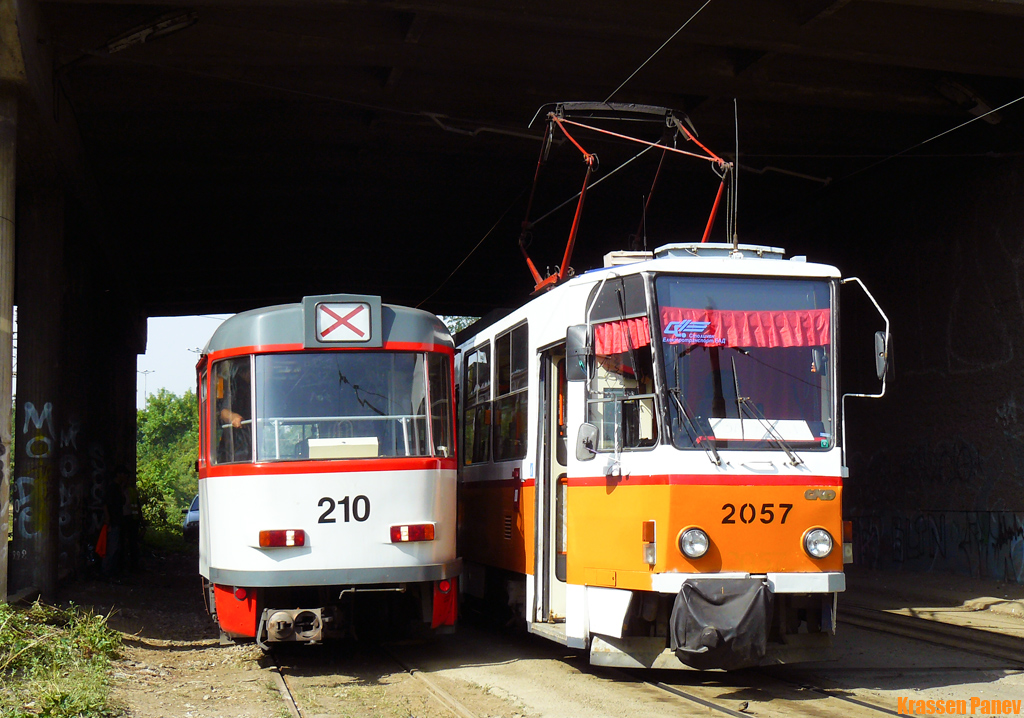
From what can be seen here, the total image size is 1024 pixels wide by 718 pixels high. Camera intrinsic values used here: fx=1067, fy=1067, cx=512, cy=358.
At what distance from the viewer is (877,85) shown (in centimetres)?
A: 1609

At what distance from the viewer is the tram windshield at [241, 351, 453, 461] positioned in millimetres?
9195

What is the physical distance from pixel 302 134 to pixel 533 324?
974 cm

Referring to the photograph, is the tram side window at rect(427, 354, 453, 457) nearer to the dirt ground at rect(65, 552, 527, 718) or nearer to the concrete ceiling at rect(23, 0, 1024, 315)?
the dirt ground at rect(65, 552, 527, 718)

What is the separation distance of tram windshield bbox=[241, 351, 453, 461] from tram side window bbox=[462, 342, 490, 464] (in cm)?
192

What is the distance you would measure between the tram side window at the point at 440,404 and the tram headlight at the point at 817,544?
329 cm

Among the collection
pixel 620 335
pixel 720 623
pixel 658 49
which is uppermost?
pixel 658 49

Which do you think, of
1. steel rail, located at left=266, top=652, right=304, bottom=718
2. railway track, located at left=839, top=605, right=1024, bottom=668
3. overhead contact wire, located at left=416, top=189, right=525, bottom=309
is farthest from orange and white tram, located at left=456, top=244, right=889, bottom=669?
overhead contact wire, located at left=416, top=189, right=525, bottom=309

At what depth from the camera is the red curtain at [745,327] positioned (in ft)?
26.5

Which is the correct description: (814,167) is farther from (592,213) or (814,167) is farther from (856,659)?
(856,659)

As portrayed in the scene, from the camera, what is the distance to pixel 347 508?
30.0ft

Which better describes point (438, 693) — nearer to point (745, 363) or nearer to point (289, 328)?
point (289, 328)

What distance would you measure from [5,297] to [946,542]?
1463 centimetres

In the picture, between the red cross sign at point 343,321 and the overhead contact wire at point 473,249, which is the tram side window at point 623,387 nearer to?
the red cross sign at point 343,321

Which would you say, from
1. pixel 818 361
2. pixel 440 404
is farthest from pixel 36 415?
pixel 818 361
